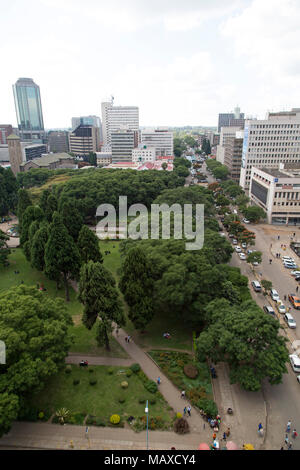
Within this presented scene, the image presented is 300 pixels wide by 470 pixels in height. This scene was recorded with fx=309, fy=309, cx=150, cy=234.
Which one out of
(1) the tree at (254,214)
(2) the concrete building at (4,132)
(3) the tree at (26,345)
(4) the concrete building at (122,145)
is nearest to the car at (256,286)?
(3) the tree at (26,345)

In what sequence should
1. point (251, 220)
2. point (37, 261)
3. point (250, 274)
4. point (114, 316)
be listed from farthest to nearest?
point (251, 220) < point (250, 274) < point (37, 261) < point (114, 316)

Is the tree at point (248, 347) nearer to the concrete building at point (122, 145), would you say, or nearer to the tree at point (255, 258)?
the tree at point (255, 258)

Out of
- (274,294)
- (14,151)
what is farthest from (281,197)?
(14,151)

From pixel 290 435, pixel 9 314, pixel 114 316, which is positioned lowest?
pixel 290 435

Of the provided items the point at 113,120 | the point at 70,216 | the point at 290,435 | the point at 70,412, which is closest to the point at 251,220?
the point at 70,216
